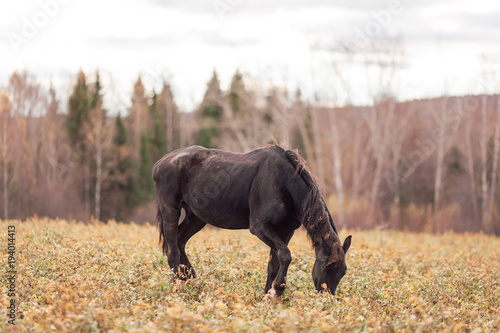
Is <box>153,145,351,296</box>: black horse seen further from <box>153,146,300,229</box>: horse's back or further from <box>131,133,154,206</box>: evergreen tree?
<box>131,133,154,206</box>: evergreen tree

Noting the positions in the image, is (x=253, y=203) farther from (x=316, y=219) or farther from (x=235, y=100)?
(x=235, y=100)

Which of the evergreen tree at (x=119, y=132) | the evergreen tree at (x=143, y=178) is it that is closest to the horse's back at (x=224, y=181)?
the evergreen tree at (x=143, y=178)

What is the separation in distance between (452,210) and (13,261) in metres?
38.0

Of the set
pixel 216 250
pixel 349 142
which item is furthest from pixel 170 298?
pixel 349 142

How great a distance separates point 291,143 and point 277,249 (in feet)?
114

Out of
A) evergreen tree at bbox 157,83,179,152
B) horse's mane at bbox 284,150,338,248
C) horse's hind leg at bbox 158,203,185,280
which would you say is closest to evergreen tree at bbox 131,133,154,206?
evergreen tree at bbox 157,83,179,152

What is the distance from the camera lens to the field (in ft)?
18.5

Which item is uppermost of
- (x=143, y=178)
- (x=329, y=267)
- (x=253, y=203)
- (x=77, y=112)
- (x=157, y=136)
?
(x=77, y=112)

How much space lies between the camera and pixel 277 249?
7.99 m

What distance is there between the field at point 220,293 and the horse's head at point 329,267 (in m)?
0.25

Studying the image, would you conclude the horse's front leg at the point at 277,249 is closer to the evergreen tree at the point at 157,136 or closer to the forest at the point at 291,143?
the forest at the point at 291,143

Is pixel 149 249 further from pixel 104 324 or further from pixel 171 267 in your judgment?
pixel 104 324

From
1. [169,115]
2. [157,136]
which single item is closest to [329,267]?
[157,136]

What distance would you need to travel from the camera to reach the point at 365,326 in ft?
19.6
